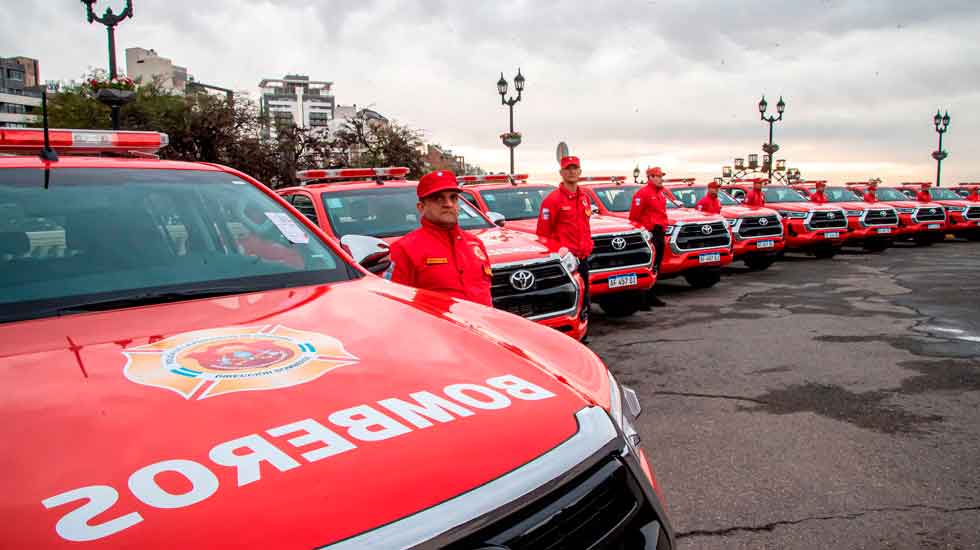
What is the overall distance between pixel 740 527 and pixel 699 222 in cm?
764

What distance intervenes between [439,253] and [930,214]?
19295 millimetres

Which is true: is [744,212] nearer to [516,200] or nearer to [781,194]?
[781,194]

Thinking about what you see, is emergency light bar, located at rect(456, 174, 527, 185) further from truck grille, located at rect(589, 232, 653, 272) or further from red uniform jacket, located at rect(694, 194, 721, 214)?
red uniform jacket, located at rect(694, 194, 721, 214)

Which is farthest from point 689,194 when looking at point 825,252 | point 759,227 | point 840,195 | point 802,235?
point 840,195

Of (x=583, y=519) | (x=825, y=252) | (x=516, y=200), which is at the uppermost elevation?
(x=516, y=200)

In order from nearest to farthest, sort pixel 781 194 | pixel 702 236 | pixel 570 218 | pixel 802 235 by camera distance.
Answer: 1. pixel 570 218
2. pixel 702 236
3. pixel 802 235
4. pixel 781 194

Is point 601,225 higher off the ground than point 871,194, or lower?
lower

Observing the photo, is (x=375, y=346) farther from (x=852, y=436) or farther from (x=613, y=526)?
(x=852, y=436)

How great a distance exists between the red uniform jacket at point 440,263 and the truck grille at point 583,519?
2.49 meters

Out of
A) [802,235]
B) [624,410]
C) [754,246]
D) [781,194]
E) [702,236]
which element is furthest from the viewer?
[781,194]

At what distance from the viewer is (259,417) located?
1358mm

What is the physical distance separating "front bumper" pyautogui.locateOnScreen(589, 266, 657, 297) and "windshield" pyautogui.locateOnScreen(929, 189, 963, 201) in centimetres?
1747

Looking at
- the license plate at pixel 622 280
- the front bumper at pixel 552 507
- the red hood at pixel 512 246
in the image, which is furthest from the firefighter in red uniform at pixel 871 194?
the front bumper at pixel 552 507

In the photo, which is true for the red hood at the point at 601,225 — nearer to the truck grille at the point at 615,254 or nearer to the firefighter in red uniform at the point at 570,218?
the truck grille at the point at 615,254
